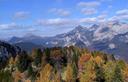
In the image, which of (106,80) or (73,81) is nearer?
(106,80)

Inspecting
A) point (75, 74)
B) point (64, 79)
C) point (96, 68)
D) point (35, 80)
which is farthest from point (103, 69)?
point (35, 80)

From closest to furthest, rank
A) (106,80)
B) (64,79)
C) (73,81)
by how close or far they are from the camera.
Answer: (106,80)
(73,81)
(64,79)

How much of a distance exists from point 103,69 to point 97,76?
9860mm

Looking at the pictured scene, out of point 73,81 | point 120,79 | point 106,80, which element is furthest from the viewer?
point 73,81

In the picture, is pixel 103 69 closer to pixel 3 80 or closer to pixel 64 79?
pixel 64 79

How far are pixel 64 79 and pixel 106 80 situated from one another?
3922cm

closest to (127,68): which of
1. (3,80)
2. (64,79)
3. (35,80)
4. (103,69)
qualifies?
(103,69)

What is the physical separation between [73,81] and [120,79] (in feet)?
142

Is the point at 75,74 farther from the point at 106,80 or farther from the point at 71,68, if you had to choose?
the point at 106,80

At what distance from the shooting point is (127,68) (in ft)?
598

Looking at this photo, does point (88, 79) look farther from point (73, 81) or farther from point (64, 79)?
point (64, 79)

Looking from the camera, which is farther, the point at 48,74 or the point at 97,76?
the point at 48,74

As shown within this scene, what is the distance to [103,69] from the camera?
6486 inches

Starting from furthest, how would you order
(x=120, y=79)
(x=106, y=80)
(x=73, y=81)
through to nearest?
1. (x=73, y=81)
2. (x=106, y=80)
3. (x=120, y=79)
